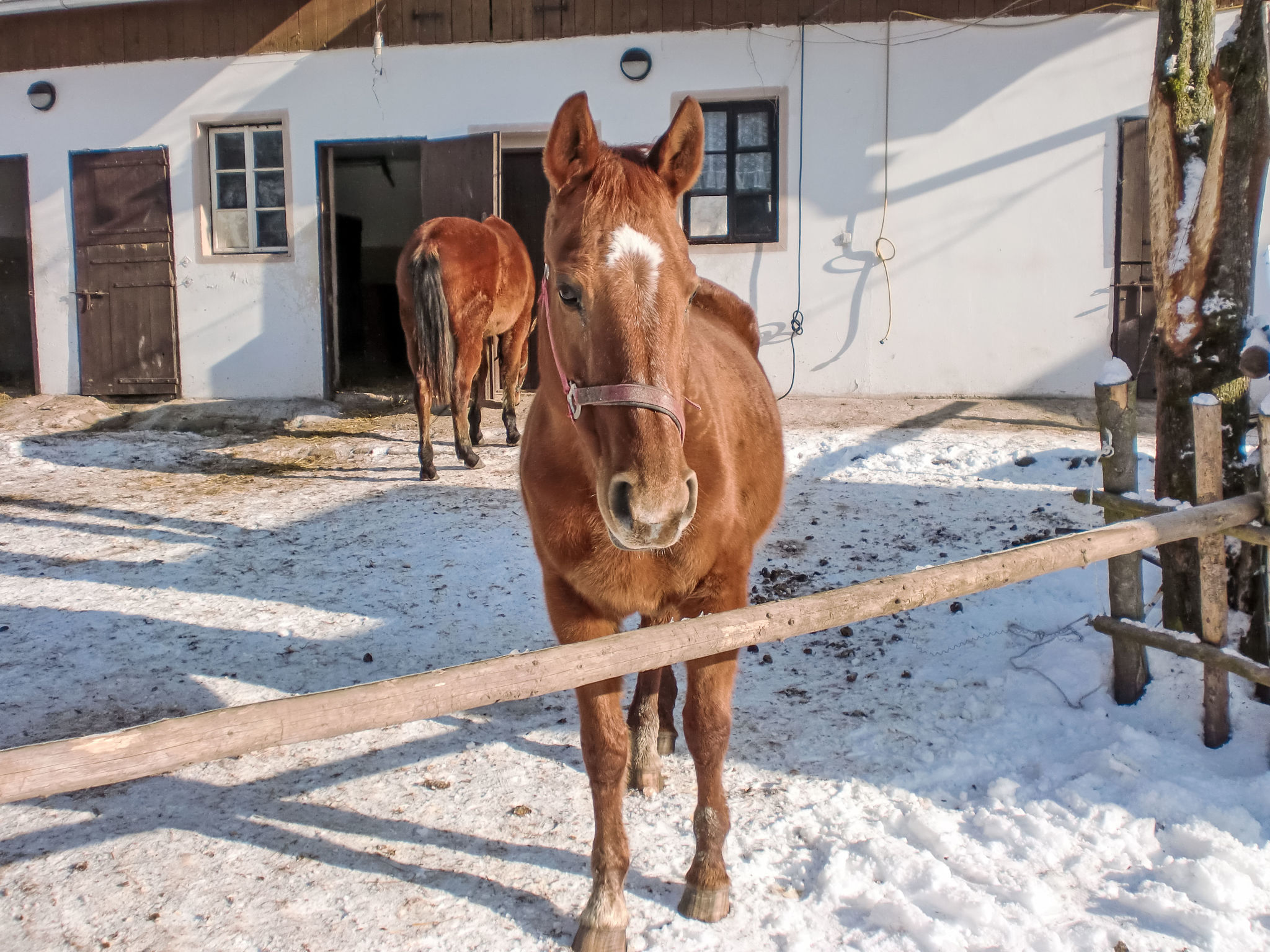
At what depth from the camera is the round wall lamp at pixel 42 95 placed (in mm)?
9664

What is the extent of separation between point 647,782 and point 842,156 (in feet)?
24.8

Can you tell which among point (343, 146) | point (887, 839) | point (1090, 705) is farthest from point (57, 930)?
point (343, 146)

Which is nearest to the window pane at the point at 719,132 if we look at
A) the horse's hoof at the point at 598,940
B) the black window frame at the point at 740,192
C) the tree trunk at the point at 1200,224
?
the black window frame at the point at 740,192

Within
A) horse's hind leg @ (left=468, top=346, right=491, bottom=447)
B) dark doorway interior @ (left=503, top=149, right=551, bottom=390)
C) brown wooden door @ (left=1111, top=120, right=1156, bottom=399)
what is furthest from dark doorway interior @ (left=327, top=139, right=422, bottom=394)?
brown wooden door @ (left=1111, top=120, right=1156, bottom=399)

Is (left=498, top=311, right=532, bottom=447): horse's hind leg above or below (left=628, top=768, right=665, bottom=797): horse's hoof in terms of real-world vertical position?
above

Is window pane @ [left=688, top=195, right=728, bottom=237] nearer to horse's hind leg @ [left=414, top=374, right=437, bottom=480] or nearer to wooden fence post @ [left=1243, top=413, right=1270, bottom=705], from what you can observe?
horse's hind leg @ [left=414, top=374, right=437, bottom=480]

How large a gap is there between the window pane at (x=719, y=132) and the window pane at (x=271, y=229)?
4910mm

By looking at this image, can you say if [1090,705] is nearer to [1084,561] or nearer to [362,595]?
[1084,561]

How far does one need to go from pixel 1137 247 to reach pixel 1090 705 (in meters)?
Answer: 6.96

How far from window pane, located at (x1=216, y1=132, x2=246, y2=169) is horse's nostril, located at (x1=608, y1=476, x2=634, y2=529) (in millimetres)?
9935

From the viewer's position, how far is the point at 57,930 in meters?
2.07

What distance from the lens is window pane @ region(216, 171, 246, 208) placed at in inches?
385

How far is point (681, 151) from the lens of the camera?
6.73 ft

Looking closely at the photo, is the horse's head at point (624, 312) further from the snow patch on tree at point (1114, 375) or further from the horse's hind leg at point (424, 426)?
the horse's hind leg at point (424, 426)
